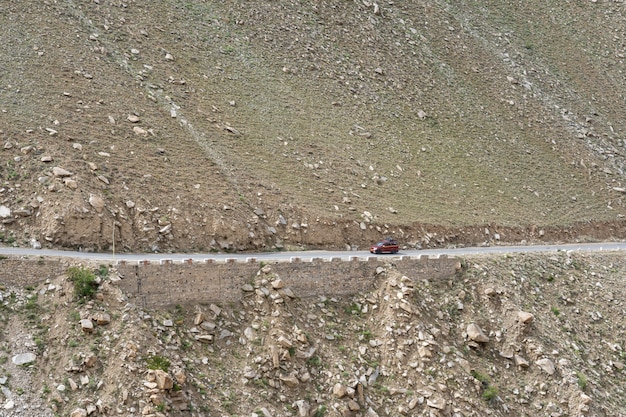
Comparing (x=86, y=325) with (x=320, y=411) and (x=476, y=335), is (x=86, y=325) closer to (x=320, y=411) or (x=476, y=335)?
(x=320, y=411)

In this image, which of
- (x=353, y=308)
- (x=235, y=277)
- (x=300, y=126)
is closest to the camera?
(x=235, y=277)

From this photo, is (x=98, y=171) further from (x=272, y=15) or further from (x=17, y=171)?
(x=272, y=15)

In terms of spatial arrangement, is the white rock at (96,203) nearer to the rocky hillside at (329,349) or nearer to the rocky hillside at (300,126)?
the rocky hillside at (300,126)

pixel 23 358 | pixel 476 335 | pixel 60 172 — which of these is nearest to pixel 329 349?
pixel 476 335

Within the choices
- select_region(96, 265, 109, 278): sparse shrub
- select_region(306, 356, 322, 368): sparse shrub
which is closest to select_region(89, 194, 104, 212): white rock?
select_region(96, 265, 109, 278): sparse shrub

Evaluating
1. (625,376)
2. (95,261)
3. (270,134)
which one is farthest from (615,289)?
(95,261)
